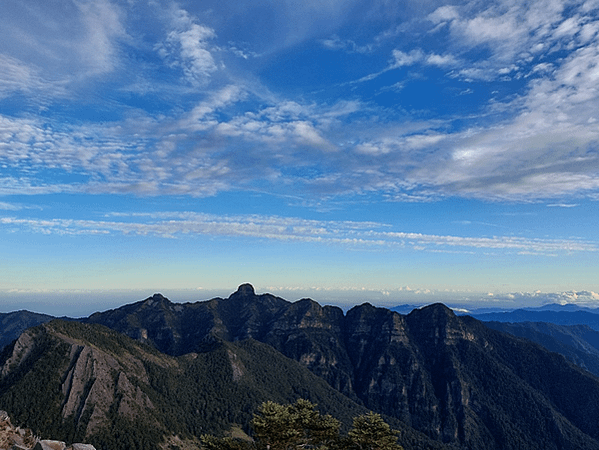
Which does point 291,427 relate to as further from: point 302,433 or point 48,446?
point 48,446

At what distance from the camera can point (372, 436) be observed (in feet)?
187

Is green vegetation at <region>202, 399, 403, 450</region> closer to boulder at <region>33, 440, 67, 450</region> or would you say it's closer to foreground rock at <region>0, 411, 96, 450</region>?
boulder at <region>33, 440, 67, 450</region>

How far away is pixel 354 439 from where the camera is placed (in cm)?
5788

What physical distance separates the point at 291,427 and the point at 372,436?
1193 centimetres

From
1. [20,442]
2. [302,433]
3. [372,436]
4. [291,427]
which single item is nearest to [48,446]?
[20,442]

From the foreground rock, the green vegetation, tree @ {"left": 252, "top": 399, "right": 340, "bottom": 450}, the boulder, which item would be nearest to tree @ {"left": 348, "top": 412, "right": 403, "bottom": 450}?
the green vegetation

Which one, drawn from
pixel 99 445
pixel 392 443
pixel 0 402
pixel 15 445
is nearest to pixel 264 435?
pixel 392 443

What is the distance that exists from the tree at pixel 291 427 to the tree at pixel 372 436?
389 cm

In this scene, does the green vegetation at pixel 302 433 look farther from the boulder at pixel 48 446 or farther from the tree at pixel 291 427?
the boulder at pixel 48 446

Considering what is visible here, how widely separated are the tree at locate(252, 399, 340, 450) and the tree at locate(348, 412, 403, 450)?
3.89 m

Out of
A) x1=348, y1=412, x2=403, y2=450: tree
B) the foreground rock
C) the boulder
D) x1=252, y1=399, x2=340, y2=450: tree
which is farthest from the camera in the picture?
x1=348, y1=412, x2=403, y2=450: tree

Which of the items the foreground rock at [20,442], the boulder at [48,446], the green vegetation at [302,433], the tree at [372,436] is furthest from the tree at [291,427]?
the foreground rock at [20,442]

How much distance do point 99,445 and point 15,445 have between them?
173969mm

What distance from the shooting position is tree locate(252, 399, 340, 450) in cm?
5512
